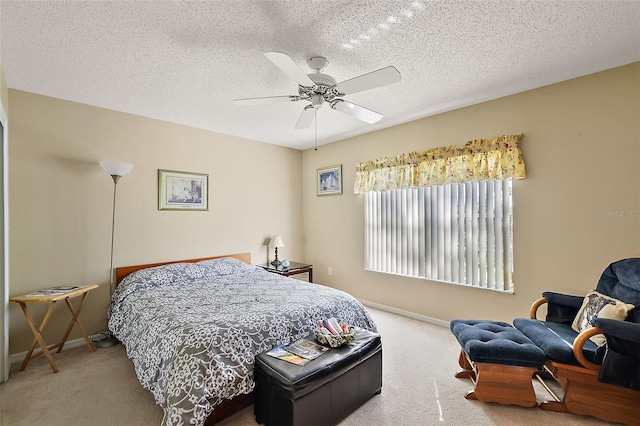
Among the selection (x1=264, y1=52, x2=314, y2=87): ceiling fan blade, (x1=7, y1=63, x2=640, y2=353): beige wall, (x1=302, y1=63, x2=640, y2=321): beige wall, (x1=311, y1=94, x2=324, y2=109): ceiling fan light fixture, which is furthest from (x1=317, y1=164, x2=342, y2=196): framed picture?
(x1=264, y1=52, x2=314, y2=87): ceiling fan blade

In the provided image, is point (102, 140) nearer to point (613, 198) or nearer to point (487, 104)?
point (487, 104)

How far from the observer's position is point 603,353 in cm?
184

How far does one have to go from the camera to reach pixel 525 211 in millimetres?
2885

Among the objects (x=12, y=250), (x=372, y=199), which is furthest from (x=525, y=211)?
(x=12, y=250)

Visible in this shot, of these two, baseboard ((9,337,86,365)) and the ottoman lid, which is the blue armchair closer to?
the ottoman lid

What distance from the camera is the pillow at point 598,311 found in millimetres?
1942

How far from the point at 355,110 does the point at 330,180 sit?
7.94 ft

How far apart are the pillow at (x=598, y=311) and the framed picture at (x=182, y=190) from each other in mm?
4223

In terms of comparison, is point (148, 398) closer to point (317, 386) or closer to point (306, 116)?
point (317, 386)

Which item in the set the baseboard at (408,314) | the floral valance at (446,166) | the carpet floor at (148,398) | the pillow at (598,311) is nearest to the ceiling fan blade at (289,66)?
the floral valance at (446,166)

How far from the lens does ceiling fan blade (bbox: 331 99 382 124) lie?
2.38 metres

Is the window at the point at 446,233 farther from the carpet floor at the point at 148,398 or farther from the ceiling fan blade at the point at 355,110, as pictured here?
the ceiling fan blade at the point at 355,110

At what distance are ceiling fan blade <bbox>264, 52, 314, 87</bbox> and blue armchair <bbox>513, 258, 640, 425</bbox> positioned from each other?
250 centimetres

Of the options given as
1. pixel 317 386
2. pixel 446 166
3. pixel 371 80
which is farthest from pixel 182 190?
pixel 446 166
